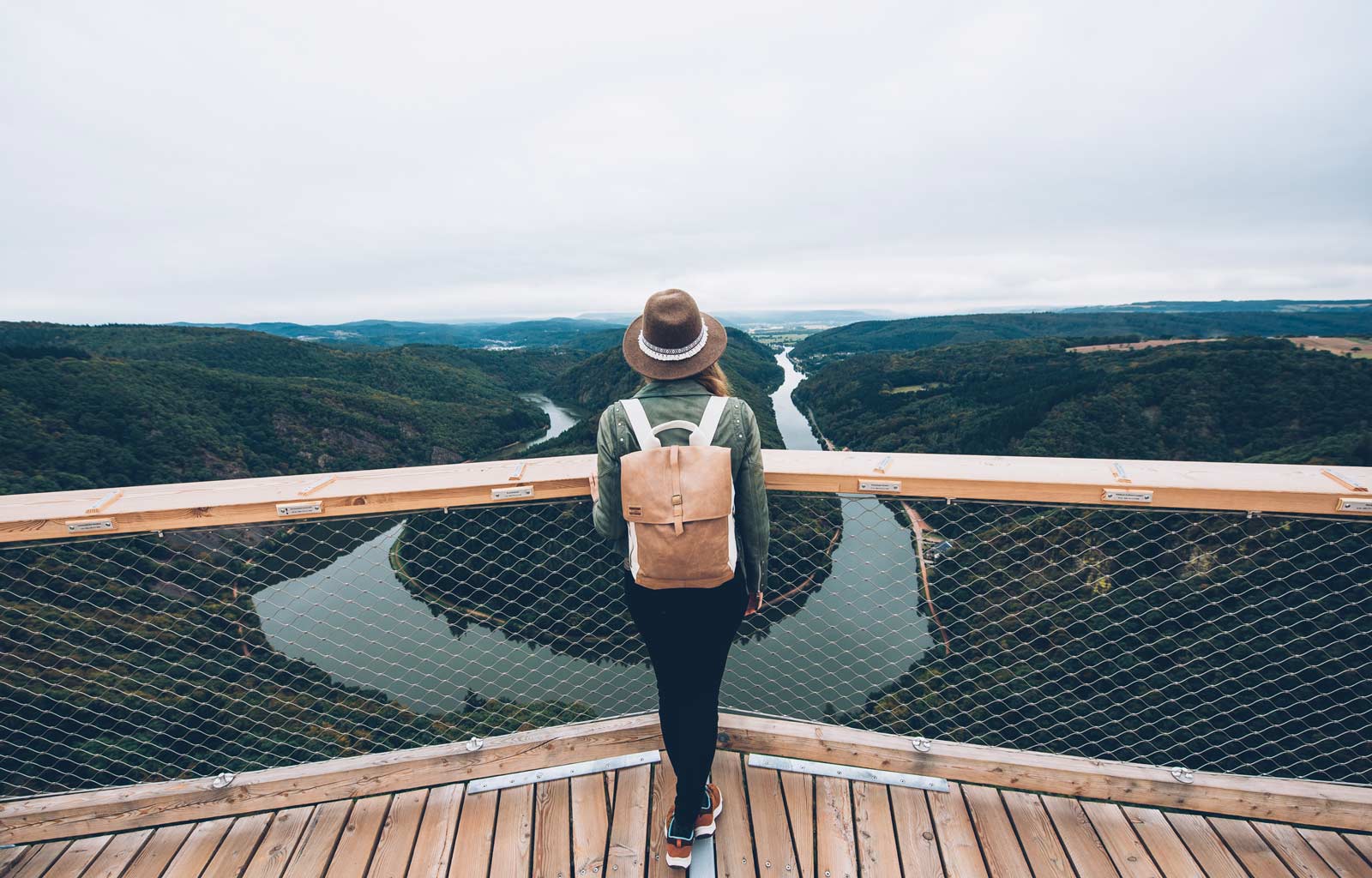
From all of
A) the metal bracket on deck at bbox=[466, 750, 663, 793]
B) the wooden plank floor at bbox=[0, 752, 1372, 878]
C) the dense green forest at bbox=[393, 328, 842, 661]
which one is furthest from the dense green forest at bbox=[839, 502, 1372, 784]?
the metal bracket on deck at bbox=[466, 750, 663, 793]

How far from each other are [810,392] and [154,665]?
6287 centimetres

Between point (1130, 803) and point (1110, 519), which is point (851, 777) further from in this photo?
point (1110, 519)

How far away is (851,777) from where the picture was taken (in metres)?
1.96

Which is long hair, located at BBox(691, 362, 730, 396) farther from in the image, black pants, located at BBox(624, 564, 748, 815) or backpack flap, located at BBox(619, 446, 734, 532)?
black pants, located at BBox(624, 564, 748, 815)

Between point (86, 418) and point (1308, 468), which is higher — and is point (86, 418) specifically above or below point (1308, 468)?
below

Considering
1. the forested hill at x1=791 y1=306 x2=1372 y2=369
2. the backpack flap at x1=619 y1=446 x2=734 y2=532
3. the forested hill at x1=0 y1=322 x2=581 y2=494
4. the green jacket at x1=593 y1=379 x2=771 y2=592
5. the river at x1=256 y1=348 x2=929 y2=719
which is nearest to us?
the backpack flap at x1=619 y1=446 x2=734 y2=532

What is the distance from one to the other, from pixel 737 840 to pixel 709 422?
4.64 feet

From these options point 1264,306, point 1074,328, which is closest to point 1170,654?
point 1074,328

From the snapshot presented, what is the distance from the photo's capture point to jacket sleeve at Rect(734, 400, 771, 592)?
1555mm

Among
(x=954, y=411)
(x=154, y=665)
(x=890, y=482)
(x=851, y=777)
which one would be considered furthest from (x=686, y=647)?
(x=954, y=411)

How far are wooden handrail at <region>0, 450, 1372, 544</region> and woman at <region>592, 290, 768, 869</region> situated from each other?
21cm

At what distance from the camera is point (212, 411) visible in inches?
1698

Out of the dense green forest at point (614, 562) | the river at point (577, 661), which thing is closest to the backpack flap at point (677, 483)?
the dense green forest at point (614, 562)

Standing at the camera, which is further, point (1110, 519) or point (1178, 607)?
point (1178, 607)
